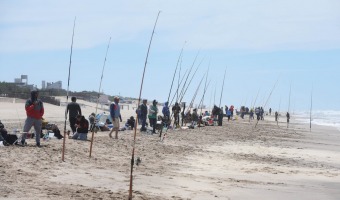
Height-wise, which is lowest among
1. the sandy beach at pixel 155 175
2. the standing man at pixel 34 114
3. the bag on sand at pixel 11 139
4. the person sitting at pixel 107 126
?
the sandy beach at pixel 155 175

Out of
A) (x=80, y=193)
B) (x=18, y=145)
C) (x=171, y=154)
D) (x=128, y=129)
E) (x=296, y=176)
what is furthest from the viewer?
(x=128, y=129)

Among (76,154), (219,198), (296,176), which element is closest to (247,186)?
(219,198)

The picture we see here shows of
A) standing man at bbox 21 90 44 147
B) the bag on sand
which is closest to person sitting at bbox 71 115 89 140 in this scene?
Answer: standing man at bbox 21 90 44 147

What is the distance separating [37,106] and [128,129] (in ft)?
30.8

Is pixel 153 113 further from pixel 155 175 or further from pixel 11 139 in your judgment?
pixel 155 175

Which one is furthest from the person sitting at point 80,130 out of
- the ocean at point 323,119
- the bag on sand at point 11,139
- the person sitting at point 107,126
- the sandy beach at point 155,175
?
the ocean at point 323,119

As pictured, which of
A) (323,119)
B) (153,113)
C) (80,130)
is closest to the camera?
(80,130)

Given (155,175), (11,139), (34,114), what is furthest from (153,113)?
(155,175)

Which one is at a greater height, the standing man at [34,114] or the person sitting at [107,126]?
the standing man at [34,114]

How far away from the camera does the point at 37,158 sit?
9.52 meters

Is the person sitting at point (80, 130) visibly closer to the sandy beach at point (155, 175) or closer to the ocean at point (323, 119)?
the sandy beach at point (155, 175)

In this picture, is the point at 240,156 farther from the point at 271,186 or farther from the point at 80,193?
the point at 80,193

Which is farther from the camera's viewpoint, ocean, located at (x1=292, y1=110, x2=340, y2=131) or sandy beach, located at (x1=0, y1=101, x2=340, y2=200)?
ocean, located at (x1=292, y1=110, x2=340, y2=131)

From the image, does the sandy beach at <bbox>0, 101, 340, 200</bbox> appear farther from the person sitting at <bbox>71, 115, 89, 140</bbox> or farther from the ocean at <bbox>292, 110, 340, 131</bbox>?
the ocean at <bbox>292, 110, 340, 131</bbox>
